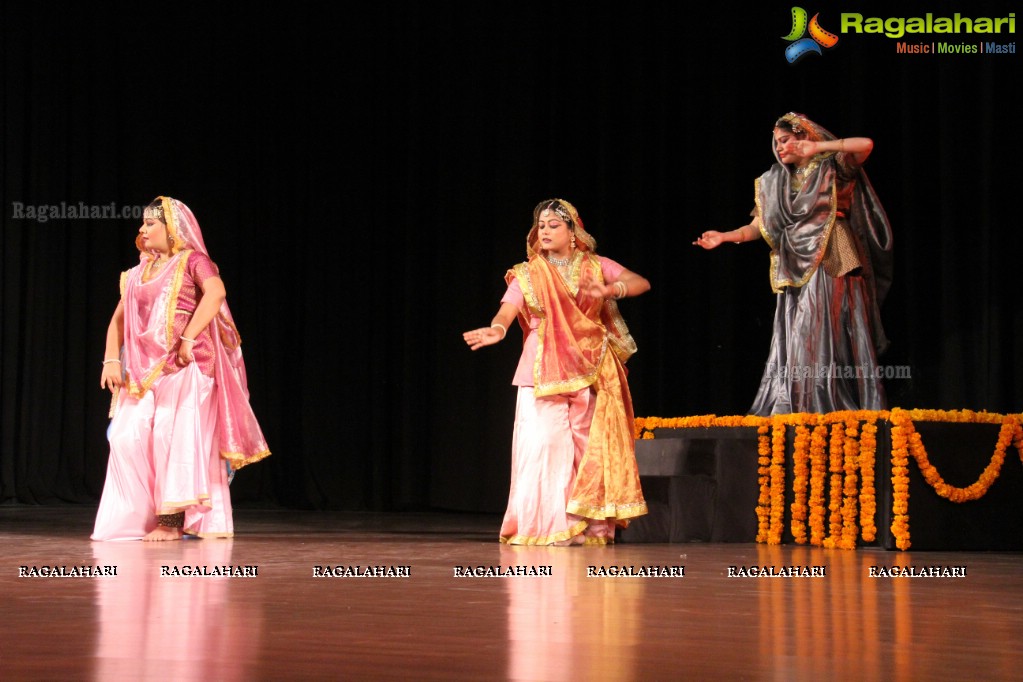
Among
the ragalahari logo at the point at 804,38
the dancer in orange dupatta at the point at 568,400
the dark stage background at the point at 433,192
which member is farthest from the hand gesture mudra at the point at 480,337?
the ragalahari logo at the point at 804,38

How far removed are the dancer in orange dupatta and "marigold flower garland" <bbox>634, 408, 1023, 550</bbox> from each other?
2.49 feet

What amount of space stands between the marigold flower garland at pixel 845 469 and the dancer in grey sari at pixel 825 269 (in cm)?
24

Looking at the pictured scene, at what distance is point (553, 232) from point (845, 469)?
1632 millimetres

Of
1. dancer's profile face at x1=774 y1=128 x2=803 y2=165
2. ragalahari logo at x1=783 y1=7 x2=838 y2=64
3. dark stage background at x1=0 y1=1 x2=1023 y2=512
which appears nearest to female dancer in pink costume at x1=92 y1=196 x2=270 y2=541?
dancer's profile face at x1=774 y1=128 x2=803 y2=165

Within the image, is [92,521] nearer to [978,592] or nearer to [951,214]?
[951,214]

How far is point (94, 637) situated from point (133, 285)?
3.72 m

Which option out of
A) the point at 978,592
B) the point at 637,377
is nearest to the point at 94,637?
the point at 978,592

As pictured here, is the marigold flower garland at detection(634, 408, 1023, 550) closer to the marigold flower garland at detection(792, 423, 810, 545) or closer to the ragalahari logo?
the marigold flower garland at detection(792, 423, 810, 545)

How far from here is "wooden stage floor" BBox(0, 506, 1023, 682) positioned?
225cm

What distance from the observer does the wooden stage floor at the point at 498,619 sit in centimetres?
225

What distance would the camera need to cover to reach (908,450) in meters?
5.64

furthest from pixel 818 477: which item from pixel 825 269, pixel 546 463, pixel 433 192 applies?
pixel 433 192

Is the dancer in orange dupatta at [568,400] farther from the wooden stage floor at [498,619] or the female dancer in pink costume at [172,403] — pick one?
the female dancer in pink costume at [172,403]

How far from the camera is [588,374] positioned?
232 inches
